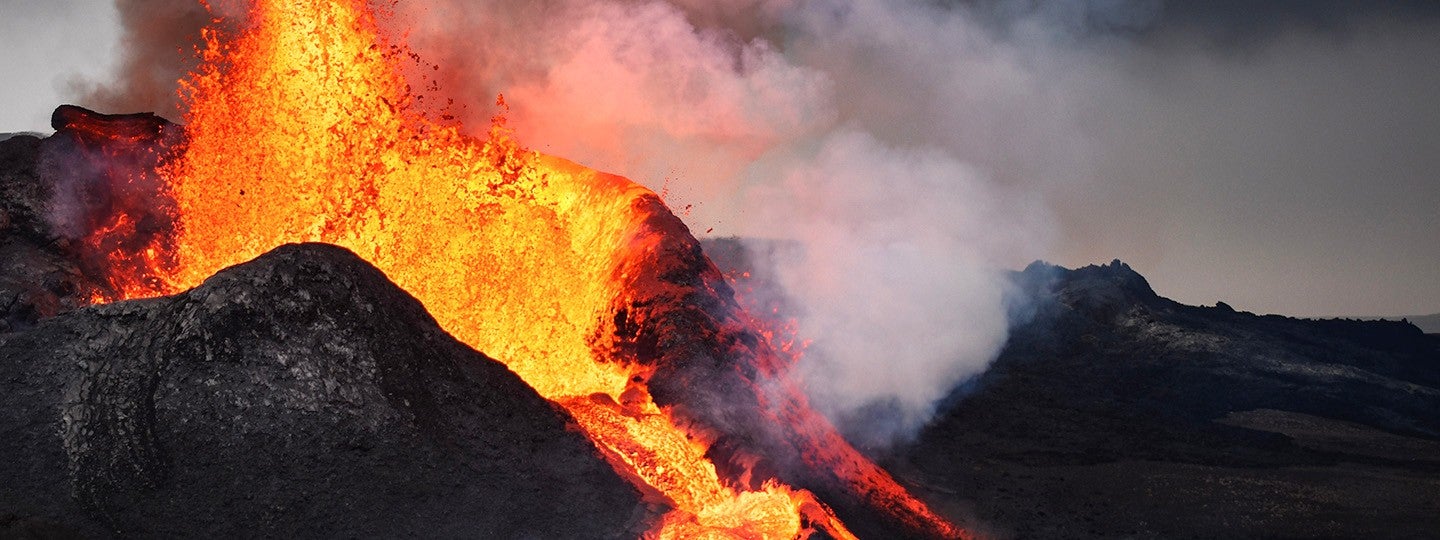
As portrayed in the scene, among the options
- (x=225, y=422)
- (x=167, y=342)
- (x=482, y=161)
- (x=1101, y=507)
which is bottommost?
(x=1101, y=507)

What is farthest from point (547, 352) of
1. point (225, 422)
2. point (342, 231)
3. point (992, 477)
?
point (992, 477)

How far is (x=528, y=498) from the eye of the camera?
1042 centimetres

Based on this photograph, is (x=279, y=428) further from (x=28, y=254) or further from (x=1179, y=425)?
(x=1179, y=425)

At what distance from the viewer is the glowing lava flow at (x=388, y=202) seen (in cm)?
1600

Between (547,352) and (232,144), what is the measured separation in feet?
21.5

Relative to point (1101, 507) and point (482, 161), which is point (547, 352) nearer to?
point (482, 161)

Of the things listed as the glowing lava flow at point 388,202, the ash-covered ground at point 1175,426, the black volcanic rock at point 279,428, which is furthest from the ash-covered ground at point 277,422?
the glowing lava flow at point 388,202

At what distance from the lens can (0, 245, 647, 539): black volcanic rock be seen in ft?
31.2

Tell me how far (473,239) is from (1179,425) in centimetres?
1933

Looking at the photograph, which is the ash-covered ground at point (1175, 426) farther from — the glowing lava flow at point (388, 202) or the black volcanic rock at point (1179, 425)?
the glowing lava flow at point (388, 202)

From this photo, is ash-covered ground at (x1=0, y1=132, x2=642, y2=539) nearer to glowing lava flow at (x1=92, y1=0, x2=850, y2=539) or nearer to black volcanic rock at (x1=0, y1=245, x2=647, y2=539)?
black volcanic rock at (x1=0, y1=245, x2=647, y2=539)

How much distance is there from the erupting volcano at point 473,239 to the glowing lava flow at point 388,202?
0.10 feet

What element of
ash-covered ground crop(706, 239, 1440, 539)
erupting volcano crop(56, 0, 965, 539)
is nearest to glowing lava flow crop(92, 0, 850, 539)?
erupting volcano crop(56, 0, 965, 539)

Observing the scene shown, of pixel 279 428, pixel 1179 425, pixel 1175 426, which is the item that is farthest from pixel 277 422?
pixel 1179 425
